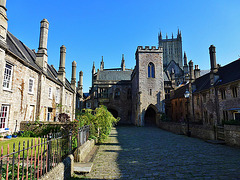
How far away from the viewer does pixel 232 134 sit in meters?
10.2

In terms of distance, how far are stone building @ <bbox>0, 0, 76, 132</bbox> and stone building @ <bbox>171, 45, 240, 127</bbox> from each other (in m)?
20.0

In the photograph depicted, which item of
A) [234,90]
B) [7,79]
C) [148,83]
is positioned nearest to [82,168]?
[7,79]

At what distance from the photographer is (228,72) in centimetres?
2030

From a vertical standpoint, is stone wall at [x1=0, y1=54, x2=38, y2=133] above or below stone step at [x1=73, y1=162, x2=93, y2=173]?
above

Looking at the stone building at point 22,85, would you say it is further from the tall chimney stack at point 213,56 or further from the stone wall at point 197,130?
the tall chimney stack at point 213,56

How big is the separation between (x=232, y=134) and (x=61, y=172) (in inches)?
431

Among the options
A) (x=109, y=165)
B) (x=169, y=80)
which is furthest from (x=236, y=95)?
(x=169, y=80)

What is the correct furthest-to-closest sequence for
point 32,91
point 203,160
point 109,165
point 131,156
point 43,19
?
point 43,19 < point 32,91 < point 131,156 < point 203,160 < point 109,165

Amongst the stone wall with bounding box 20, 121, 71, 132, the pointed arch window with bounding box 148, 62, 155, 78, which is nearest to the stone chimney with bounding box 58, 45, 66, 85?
the stone wall with bounding box 20, 121, 71, 132

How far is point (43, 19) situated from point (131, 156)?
16.8 m

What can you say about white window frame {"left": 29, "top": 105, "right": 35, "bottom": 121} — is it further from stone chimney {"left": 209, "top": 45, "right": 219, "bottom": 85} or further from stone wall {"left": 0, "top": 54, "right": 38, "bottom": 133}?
stone chimney {"left": 209, "top": 45, "right": 219, "bottom": 85}

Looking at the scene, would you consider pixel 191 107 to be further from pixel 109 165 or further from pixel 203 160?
pixel 109 165

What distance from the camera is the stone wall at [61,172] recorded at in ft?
12.9

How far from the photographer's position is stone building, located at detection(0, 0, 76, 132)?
410 inches
